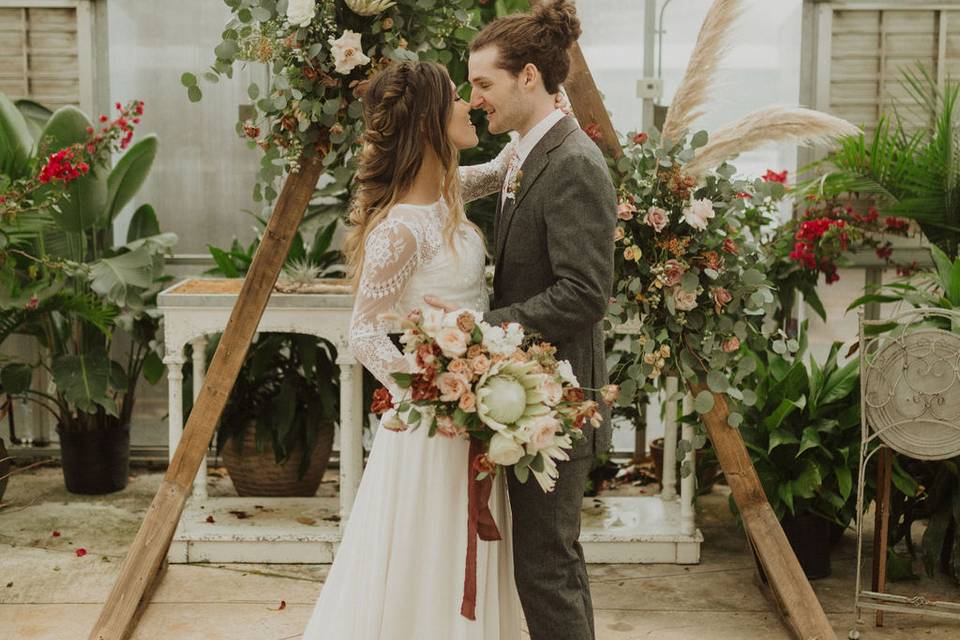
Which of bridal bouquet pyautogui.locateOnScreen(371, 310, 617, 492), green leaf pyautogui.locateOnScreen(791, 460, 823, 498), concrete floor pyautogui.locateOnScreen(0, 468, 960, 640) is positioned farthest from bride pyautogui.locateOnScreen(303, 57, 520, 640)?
green leaf pyautogui.locateOnScreen(791, 460, 823, 498)

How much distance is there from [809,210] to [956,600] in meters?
1.69

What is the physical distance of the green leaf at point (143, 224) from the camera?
16.6ft

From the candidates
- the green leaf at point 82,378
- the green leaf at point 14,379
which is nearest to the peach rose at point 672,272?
the green leaf at point 82,378

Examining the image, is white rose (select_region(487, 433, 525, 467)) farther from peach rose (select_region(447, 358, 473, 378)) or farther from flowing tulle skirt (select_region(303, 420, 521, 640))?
flowing tulle skirt (select_region(303, 420, 521, 640))

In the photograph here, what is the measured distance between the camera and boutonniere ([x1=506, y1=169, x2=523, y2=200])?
2.50m

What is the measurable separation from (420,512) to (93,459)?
289 centimetres

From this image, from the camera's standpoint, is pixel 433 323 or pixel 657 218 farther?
pixel 657 218

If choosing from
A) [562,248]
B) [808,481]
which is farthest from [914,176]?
[562,248]

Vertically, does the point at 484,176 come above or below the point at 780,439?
above

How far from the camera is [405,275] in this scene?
2.42m

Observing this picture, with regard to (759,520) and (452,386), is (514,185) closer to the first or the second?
(452,386)

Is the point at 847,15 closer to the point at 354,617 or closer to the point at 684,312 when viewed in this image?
the point at 684,312

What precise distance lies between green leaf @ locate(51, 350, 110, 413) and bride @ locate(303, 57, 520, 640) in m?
2.40

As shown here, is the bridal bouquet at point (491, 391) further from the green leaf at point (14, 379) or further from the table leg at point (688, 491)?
the green leaf at point (14, 379)
